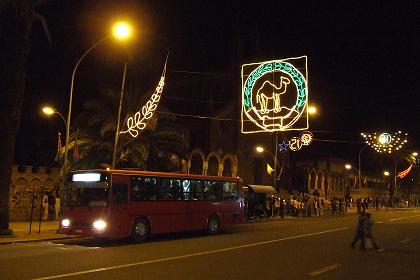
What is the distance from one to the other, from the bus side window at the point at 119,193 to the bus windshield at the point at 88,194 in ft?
0.86

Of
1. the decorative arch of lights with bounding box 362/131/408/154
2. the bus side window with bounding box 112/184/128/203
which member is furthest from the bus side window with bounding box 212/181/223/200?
the decorative arch of lights with bounding box 362/131/408/154

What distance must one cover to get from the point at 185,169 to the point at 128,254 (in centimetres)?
2941

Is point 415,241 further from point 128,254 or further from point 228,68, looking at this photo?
point 228,68

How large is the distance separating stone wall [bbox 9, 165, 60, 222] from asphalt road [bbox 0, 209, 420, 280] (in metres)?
11.0

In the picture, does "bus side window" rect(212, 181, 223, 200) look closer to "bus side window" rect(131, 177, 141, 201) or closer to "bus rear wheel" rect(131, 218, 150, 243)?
"bus rear wheel" rect(131, 218, 150, 243)

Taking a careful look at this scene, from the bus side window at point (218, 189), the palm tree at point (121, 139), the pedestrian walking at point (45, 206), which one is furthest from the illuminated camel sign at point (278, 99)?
the pedestrian walking at point (45, 206)

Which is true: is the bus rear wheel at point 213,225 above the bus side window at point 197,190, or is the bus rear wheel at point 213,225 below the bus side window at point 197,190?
below

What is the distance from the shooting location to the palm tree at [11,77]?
22109mm

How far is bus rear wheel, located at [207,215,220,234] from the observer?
24325 mm

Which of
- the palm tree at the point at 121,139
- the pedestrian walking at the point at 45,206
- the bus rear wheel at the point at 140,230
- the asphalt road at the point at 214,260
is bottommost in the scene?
the asphalt road at the point at 214,260

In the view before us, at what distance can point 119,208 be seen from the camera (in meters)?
19.4

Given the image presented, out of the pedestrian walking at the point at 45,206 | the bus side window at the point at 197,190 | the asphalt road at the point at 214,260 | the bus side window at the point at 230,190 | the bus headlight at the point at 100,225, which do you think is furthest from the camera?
the pedestrian walking at the point at 45,206

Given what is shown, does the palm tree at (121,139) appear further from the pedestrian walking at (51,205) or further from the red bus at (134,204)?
the red bus at (134,204)

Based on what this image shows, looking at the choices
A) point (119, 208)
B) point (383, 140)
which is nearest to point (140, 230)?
point (119, 208)
